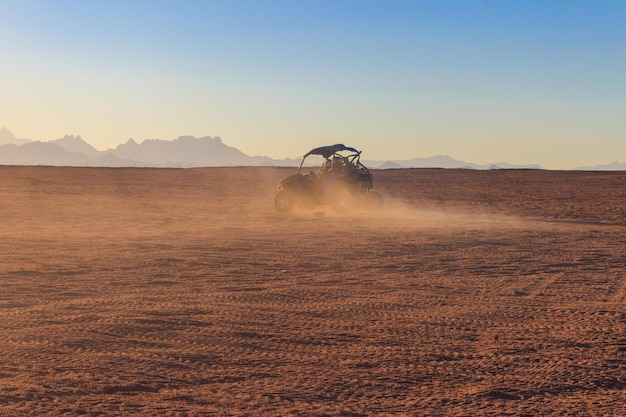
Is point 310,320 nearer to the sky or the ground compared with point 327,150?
nearer to the ground

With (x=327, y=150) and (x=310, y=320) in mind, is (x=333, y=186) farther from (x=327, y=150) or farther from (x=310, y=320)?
(x=310, y=320)

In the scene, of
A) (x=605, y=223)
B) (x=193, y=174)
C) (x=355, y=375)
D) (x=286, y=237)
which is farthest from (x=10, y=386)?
(x=193, y=174)

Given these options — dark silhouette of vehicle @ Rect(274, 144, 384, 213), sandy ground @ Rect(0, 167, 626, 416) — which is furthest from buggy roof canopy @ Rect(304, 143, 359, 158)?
sandy ground @ Rect(0, 167, 626, 416)

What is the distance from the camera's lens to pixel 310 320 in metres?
7.91

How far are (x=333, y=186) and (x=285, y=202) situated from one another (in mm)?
1644

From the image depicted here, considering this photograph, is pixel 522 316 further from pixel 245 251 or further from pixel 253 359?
pixel 245 251

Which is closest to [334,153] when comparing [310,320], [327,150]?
[327,150]

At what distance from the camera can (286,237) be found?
53.6 feet

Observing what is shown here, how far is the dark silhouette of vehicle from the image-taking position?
2302 centimetres

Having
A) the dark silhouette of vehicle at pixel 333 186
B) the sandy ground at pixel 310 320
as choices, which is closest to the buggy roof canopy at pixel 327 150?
the dark silhouette of vehicle at pixel 333 186

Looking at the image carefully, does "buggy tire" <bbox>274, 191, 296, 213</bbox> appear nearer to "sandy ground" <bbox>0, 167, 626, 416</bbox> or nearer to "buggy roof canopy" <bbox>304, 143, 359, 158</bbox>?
"buggy roof canopy" <bbox>304, 143, 359, 158</bbox>

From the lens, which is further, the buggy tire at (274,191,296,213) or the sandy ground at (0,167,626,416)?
the buggy tire at (274,191,296,213)

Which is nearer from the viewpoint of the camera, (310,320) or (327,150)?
(310,320)

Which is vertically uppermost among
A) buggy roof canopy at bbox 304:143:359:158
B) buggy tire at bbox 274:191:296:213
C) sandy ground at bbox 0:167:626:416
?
buggy roof canopy at bbox 304:143:359:158
